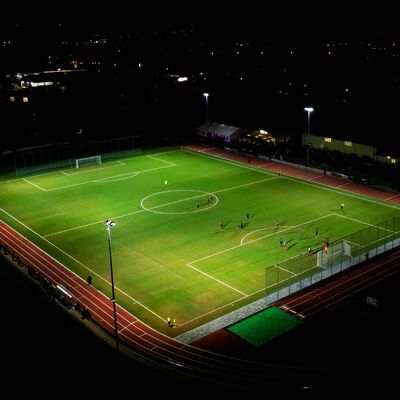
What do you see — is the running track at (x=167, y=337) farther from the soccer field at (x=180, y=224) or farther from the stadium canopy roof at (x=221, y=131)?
the stadium canopy roof at (x=221, y=131)

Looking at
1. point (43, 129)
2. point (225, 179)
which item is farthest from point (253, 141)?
point (43, 129)

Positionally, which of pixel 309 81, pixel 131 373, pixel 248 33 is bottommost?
pixel 131 373

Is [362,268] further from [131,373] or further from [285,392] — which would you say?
[131,373]

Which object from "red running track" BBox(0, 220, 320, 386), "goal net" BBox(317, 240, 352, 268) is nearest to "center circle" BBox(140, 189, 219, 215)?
"red running track" BBox(0, 220, 320, 386)

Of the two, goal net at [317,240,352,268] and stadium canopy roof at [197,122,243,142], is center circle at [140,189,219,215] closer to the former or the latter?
goal net at [317,240,352,268]

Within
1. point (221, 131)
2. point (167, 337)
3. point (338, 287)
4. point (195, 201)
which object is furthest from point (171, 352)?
point (221, 131)

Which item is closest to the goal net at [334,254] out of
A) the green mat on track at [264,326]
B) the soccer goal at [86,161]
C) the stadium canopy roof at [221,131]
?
the green mat on track at [264,326]

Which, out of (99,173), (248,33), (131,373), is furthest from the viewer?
(248,33)
